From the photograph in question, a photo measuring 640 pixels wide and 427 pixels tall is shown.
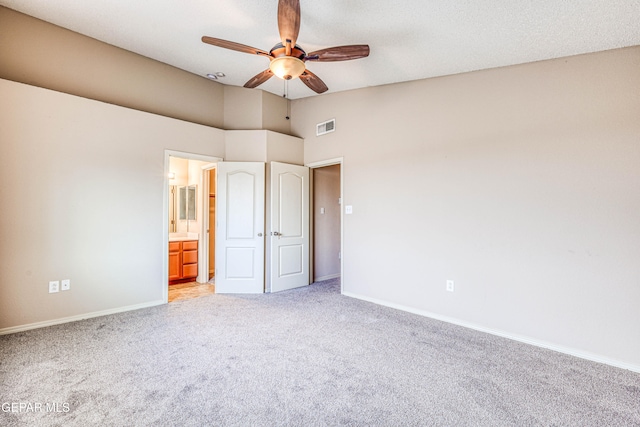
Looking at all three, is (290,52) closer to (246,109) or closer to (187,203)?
(246,109)

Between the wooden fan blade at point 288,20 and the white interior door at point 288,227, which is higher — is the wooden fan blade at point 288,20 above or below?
above

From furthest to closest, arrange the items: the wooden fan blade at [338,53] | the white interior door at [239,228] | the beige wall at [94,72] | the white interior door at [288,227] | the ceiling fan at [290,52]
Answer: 1. the white interior door at [288,227]
2. the white interior door at [239,228]
3. the beige wall at [94,72]
4. the wooden fan blade at [338,53]
5. the ceiling fan at [290,52]

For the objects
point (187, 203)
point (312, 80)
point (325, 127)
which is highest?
point (325, 127)

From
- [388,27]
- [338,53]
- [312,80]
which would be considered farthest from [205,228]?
[388,27]

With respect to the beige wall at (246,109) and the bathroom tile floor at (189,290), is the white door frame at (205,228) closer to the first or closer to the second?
the bathroom tile floor at (189,290)

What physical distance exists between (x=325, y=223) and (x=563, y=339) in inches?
144

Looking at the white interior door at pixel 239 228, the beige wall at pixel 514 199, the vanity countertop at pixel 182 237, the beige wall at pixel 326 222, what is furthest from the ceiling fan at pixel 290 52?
the vanity countertop at pixel 182 237

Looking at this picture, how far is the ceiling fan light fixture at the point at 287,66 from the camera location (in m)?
2.44

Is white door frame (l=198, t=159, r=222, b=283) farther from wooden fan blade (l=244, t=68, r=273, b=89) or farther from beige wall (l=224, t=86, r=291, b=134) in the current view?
wooden fan blade (l=244, t=68, r=273, b=89)

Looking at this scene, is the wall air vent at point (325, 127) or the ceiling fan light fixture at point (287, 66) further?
the wall air vent at point (325, 127)

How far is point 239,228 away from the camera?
4555 mm

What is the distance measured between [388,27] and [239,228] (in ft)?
10.8

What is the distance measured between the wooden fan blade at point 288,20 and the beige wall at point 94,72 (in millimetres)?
2683

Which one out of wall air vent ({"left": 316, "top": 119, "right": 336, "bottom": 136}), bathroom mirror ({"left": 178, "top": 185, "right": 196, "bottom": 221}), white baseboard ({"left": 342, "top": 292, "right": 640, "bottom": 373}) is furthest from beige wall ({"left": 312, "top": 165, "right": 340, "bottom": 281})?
bathroom mirror ({"left": 178, "top": 185, "right": 196, "bottom": 221})
